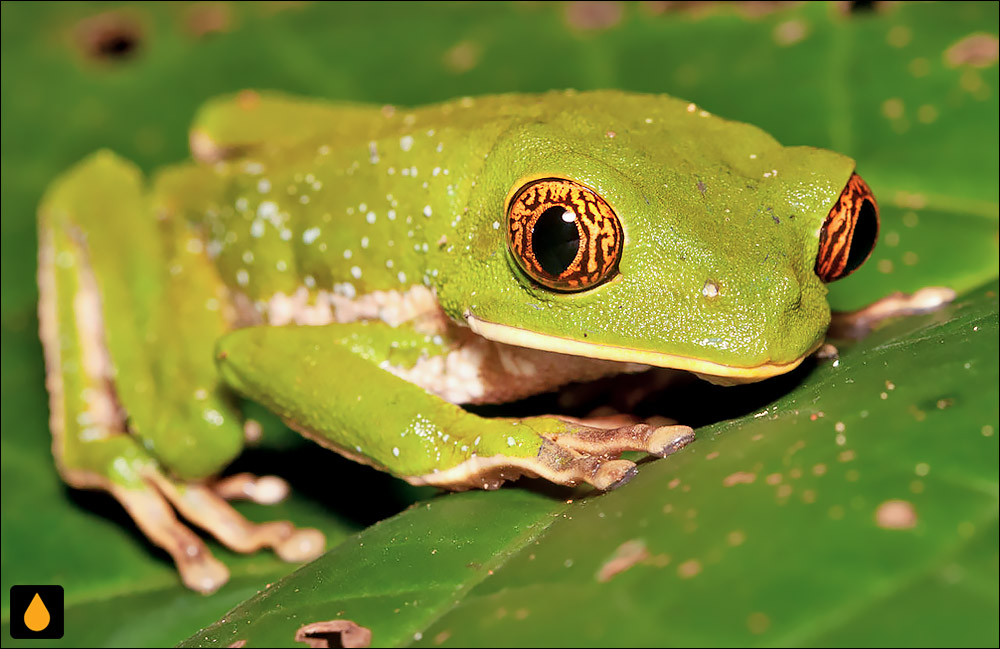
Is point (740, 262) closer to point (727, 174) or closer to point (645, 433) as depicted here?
point (727, 174)

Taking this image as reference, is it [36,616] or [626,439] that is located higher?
[626,439]

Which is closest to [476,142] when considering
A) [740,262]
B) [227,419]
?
[740,262]

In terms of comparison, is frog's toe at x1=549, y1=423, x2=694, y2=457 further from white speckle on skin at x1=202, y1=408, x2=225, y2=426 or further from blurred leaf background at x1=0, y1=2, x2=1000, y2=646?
white speckle on skin at x1=202, y1=408, x2=225, y2=426

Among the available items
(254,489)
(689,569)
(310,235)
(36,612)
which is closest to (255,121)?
(310,235)

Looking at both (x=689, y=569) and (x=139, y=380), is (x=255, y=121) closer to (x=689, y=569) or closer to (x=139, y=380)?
(x=139, y=380)

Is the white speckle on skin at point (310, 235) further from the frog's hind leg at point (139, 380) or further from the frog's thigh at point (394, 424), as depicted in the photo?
the frog's hind leg at point (139, 380)

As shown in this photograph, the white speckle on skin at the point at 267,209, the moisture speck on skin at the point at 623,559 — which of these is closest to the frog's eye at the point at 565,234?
the moisture speck on skin at the point at 623,559
